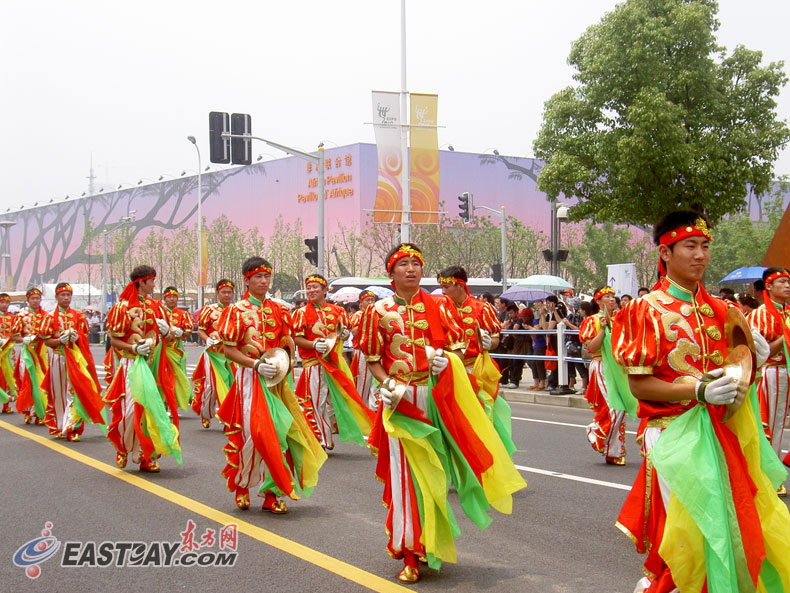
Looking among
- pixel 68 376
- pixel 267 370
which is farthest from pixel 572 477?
pixel 68 376

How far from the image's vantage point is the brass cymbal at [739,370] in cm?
382

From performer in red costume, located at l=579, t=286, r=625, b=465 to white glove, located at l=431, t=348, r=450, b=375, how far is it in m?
4.07

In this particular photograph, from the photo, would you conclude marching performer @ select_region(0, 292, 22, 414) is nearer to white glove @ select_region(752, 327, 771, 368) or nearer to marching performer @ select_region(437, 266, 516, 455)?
marching performer @ select_region(437, 266, 516, 455)

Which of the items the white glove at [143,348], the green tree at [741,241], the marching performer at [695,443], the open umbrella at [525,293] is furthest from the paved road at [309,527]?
the green tree at [741,241]

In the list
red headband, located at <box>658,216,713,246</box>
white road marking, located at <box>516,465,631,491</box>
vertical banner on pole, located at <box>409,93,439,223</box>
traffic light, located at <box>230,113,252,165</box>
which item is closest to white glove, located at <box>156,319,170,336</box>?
white road marking, located at <box>516,465,631,491</box>

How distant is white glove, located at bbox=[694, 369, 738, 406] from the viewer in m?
3.79

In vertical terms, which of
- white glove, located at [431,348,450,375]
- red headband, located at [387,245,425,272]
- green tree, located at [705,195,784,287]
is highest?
green tree, located at [705,195,784,287]

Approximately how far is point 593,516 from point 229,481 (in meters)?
2.92

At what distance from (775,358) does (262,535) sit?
4746 mm

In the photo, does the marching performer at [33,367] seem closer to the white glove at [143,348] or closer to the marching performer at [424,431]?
the white glove at [143,348]

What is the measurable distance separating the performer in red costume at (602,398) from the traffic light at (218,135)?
1194 centimetres

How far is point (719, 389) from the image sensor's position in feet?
12.4

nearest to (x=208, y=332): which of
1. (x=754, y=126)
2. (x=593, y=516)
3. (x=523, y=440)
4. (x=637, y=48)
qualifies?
(x=523, y=440)

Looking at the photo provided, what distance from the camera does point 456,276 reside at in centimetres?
872
